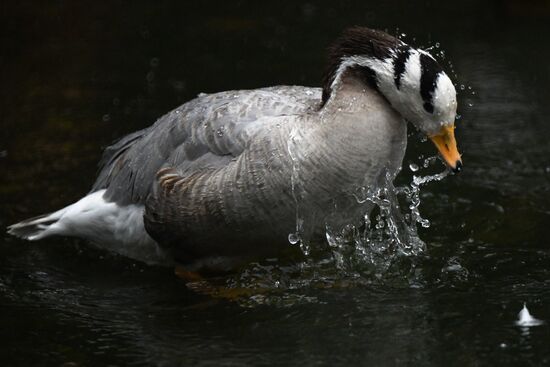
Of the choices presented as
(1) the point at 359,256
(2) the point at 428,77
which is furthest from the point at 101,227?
(2) the point at 428,77

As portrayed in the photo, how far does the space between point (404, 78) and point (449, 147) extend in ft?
Answer: 1.67

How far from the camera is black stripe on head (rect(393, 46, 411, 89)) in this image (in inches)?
228

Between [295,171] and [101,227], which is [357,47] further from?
[101,227]

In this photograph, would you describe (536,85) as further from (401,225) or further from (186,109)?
(186,109)

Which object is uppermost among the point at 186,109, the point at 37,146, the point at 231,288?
the point at 186,109

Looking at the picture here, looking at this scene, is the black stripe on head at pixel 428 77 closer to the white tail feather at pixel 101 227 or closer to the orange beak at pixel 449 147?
the orange beak at pixel 449 147

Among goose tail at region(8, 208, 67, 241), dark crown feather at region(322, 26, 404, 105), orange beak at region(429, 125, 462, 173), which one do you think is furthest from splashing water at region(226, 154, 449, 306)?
goose tail at region(8, 208, 67, 241)

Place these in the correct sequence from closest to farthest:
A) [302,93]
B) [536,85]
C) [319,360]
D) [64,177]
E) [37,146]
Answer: [319,360]
[302,93]
[64,177]
[37,146]
[536,85]

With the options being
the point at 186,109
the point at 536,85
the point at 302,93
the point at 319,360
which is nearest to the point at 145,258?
the point at 186,109

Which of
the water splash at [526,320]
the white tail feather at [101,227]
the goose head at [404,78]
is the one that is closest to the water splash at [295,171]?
the goose head at [404,78]

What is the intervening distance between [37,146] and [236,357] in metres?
4.03

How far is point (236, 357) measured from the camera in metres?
5.44

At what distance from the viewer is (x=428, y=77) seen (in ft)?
18.7

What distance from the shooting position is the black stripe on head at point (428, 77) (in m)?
5.68
